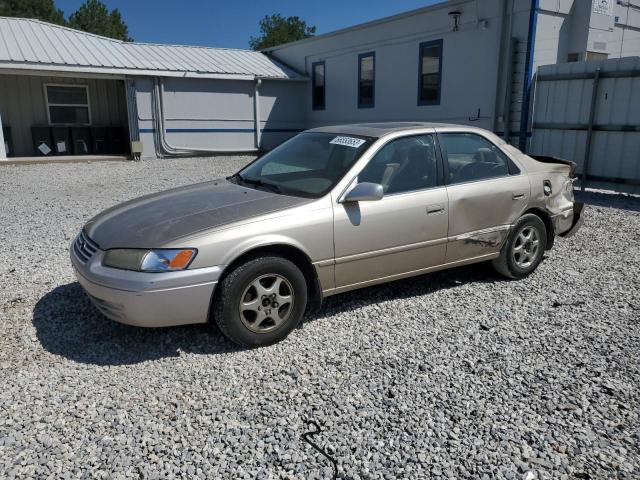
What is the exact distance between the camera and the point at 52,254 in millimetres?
6105

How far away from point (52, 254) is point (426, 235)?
4.38 meters

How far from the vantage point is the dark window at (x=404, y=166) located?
4.33 meters

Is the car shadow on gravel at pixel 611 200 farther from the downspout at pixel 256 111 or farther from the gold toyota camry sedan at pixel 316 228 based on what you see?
the downspout at pixel 256 111

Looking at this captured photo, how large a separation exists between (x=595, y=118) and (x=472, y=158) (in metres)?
6.55

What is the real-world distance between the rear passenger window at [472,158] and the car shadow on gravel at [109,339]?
8.41 ft

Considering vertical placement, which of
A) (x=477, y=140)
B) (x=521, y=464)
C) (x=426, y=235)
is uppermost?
(x=477, y=140)

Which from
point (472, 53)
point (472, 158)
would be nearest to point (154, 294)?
point (472, 158)

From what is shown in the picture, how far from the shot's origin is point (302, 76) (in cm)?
2045

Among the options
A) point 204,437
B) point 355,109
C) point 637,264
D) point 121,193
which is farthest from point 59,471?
point 355,109

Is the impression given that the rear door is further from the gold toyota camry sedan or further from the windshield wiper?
the windshield wiper

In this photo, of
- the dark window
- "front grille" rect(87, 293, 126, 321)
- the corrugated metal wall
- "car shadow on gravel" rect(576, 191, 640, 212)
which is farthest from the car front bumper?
the corrugated metal wall

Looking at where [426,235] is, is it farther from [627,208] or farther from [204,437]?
[627,208]

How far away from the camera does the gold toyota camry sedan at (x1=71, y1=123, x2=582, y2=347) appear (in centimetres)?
350

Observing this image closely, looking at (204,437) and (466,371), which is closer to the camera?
(204,437)
